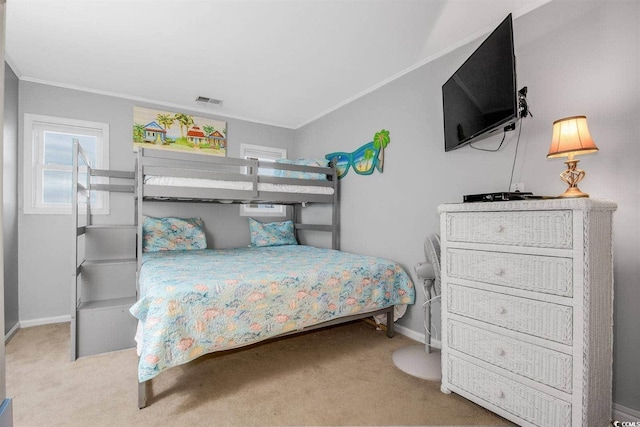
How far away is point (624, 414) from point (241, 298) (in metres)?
2.08

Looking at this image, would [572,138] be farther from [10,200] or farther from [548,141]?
[10,200]

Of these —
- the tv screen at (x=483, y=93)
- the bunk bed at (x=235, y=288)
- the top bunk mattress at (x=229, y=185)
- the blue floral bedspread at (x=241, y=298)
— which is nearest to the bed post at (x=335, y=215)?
the top bunk mattress at (x=229, y=185)

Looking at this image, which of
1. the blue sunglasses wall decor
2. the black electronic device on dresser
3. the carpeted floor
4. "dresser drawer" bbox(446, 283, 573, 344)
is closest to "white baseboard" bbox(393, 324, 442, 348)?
the carpeted floor

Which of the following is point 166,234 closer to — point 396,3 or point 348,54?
point 348,54

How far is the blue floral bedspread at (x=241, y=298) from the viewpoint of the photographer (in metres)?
1.57

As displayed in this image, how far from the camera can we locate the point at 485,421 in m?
1.55

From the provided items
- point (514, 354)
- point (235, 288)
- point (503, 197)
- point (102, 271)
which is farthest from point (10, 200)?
point (514, 354)

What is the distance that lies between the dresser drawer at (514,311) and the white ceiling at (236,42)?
1.76 m

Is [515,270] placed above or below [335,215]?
below

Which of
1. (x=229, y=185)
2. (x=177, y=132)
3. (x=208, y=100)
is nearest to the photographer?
(x=229, y=185)

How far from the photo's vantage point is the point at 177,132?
3.60 meters

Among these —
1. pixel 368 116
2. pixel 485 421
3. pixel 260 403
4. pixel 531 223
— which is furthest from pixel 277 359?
pixel 368 116

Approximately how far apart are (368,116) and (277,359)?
2.40 metres

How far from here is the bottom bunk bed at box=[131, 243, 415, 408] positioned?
1575mm
